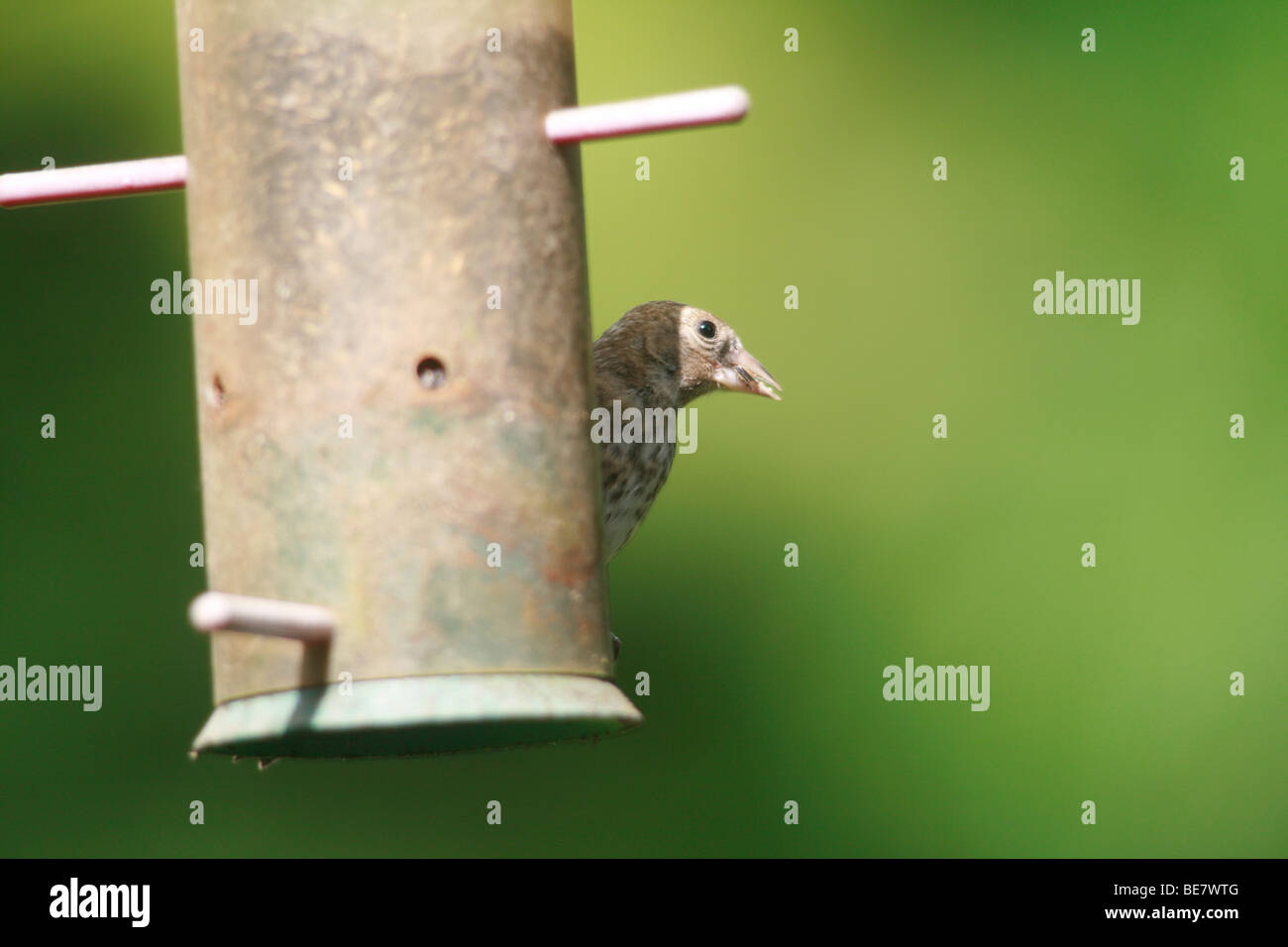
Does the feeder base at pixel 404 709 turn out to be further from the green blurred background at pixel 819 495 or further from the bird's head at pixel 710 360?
the green blurred background at pixel 819 495

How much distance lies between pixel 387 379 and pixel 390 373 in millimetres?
12

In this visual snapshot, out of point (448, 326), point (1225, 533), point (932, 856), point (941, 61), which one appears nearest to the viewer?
point (448, 326)

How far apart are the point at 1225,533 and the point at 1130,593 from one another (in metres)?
0.41

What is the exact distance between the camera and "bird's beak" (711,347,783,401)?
585cm

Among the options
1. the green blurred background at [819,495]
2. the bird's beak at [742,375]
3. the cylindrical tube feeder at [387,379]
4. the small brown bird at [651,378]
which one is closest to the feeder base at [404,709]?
the cylindrical tube feeder at [387,379]

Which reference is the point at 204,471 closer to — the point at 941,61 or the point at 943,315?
the point at 943,315

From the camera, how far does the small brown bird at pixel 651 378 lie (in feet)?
17.8

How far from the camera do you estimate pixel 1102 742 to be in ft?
25.1

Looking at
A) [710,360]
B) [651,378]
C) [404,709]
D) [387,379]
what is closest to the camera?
[404,709]

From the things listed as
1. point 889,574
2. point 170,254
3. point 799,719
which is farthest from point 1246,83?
point 170,254

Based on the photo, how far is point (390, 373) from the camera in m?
4.07

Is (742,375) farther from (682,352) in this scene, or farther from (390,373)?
(390,373)

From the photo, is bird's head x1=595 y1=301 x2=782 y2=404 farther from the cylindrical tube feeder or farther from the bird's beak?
the cylindrical tube feeder

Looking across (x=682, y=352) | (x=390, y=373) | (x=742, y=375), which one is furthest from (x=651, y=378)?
(x=390, y=373)
